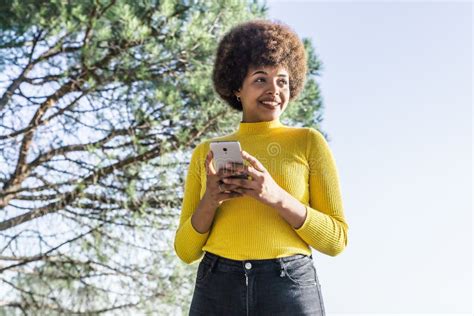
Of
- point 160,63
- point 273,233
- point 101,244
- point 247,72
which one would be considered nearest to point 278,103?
point 247,72

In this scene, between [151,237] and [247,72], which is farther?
[151,237]

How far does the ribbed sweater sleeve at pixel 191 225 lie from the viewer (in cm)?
128

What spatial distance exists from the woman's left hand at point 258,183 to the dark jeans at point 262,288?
119 mm

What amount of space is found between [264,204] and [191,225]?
157 millimetres

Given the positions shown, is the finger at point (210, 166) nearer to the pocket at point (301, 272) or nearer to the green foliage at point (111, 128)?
the pocket at point (301, 272)

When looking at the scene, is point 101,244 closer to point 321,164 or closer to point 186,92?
point 186,92

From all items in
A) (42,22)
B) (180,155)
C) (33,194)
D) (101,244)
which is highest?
(42,22)

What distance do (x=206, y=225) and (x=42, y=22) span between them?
2.78m

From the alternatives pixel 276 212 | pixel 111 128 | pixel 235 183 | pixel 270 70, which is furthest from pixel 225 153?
pixel 111 128

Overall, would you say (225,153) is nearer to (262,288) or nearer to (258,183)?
(258,183)

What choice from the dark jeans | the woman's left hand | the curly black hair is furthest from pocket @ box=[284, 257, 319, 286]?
the curly black hair

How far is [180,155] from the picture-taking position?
3.89m

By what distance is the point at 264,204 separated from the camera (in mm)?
1226

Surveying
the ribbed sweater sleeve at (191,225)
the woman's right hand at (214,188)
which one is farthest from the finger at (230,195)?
the ribbed sweater sleeve at (191,225)
